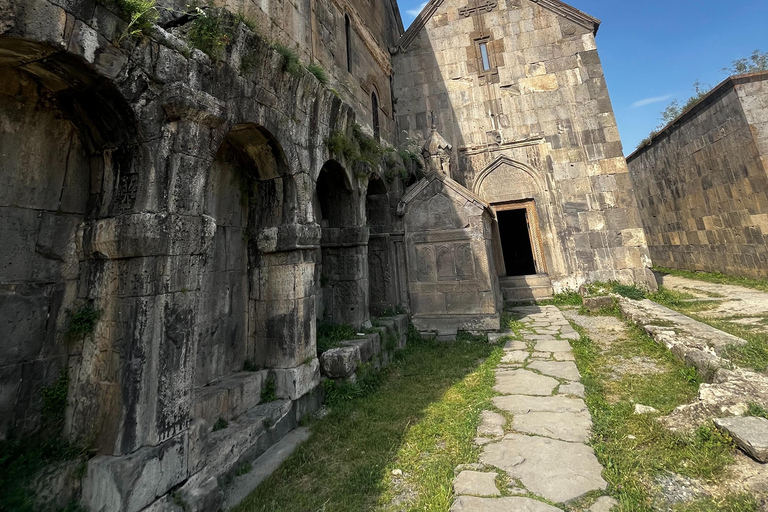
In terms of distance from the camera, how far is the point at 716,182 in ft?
31.0

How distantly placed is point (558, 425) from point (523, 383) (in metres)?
1.00

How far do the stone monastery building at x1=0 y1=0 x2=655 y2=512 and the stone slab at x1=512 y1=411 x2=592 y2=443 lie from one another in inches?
73.8

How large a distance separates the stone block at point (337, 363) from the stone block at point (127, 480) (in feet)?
5.96

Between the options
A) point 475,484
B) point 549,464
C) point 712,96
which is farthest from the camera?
point 712,96

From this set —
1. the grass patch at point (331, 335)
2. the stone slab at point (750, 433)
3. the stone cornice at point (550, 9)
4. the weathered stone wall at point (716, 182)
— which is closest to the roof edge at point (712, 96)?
the weathered stone wall at point (716, 182)

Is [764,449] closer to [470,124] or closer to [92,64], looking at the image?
[92,64]

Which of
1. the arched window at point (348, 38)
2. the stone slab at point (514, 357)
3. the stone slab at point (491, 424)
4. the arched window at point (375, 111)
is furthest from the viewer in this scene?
the arched window at point (375, 111)

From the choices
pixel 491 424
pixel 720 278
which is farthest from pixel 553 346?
pixel 720 278

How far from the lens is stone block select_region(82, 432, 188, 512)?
1703 mm

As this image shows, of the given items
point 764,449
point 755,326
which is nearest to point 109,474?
point 764,449

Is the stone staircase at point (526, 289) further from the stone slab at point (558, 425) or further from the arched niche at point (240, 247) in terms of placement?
the arched niche at point (240, 247)

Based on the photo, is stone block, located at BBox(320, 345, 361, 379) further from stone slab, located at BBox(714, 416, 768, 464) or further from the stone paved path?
stone slab, located at BBox(714, 416, 768, 464)

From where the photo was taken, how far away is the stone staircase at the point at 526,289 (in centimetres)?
852

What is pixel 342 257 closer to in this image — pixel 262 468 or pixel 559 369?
pixel 262 468
